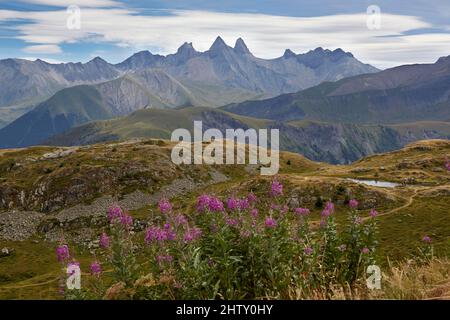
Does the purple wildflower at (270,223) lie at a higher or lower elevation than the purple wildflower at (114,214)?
higher

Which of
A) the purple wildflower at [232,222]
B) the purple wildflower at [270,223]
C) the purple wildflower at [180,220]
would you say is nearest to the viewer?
the purple wildflower at [270,223]

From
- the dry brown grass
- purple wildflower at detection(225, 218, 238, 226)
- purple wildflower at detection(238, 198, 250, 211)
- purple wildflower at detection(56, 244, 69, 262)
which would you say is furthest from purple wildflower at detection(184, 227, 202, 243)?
the dry brown grass

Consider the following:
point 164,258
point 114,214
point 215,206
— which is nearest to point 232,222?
point 215,206

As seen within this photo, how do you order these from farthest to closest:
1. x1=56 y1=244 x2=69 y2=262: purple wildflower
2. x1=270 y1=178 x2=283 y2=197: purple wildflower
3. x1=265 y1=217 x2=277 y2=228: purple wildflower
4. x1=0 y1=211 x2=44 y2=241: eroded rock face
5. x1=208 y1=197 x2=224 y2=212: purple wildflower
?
x1=0 y1=211 x2=44 y2=241: eroded rock face
x1=270 y1=178 x2=283 y2=197: purple wildflower
x1=56 y1=244 x2=69 y2=262: purple wildflower
x1=208 y1=197 x2=224 y2=212: purple wildflower
x1=265 y1=217 x2=277 y2=228: purple wildflower

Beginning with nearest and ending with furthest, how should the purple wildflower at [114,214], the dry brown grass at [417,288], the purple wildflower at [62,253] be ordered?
1. the dry brown grass at [417,288]
2. the purple wildflower at [62,253]
3. the purple wildflower at [114,214]

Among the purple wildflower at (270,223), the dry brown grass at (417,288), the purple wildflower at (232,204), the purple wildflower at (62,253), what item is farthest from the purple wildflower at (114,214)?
the dry brown grass at (417,288)

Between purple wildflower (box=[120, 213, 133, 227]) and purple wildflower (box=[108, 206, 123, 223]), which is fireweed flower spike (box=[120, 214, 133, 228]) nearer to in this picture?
purple wildflower (box=[120, 213, 133, 227])

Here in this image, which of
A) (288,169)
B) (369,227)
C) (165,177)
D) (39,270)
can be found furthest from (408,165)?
(369,227)

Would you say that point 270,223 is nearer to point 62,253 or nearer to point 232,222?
point 232,222

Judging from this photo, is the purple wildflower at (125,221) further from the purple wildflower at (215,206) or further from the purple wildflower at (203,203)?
the purple wildflower at (215,206)

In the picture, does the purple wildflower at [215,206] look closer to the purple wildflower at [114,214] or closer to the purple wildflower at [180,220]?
the purple wildflower at [180,220]

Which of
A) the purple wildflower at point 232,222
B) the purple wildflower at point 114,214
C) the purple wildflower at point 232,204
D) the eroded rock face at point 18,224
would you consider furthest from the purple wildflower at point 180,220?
the eroded rock face at point 18,224

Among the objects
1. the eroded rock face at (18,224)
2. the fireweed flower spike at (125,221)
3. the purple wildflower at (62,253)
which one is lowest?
the eroded rock face at (18,224)

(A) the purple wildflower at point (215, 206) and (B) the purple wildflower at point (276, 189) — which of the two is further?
(B) the purple wildflower at point (276, 189)
